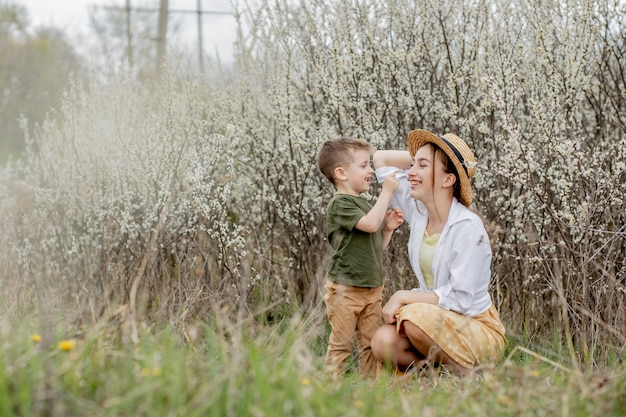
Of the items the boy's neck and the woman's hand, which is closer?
A: the woman's hand

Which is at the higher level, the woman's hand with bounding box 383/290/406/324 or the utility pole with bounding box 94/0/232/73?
the utility pole with bounding box 94/0/232/73

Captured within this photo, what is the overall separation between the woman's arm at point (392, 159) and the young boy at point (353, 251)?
3.9 inches

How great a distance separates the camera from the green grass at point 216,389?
6.22 feet

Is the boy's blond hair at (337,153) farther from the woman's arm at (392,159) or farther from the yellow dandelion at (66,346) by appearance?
the yellow dandelion at (66,346)

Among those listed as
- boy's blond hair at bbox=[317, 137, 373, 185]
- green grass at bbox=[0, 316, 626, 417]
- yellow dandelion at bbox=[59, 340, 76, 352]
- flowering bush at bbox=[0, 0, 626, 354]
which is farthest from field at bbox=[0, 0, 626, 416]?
yellow dandelion at bbox=[59, 340, 76, 352]

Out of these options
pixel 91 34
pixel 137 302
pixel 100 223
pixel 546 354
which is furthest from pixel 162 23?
pixel 546 354

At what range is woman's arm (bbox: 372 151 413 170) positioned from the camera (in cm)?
368

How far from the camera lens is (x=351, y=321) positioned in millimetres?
3443

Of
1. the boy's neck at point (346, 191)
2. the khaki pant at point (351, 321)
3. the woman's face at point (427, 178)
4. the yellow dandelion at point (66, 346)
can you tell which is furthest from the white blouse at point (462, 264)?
the yellow dandelion at point (66, 346)

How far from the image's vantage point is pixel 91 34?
574 inches

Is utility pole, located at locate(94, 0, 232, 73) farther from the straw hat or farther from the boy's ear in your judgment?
the straw hat

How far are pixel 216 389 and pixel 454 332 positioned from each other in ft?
4.56

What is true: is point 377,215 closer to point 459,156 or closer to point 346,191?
point 346,191

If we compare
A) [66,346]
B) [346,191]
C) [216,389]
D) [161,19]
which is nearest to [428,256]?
[346,191]
